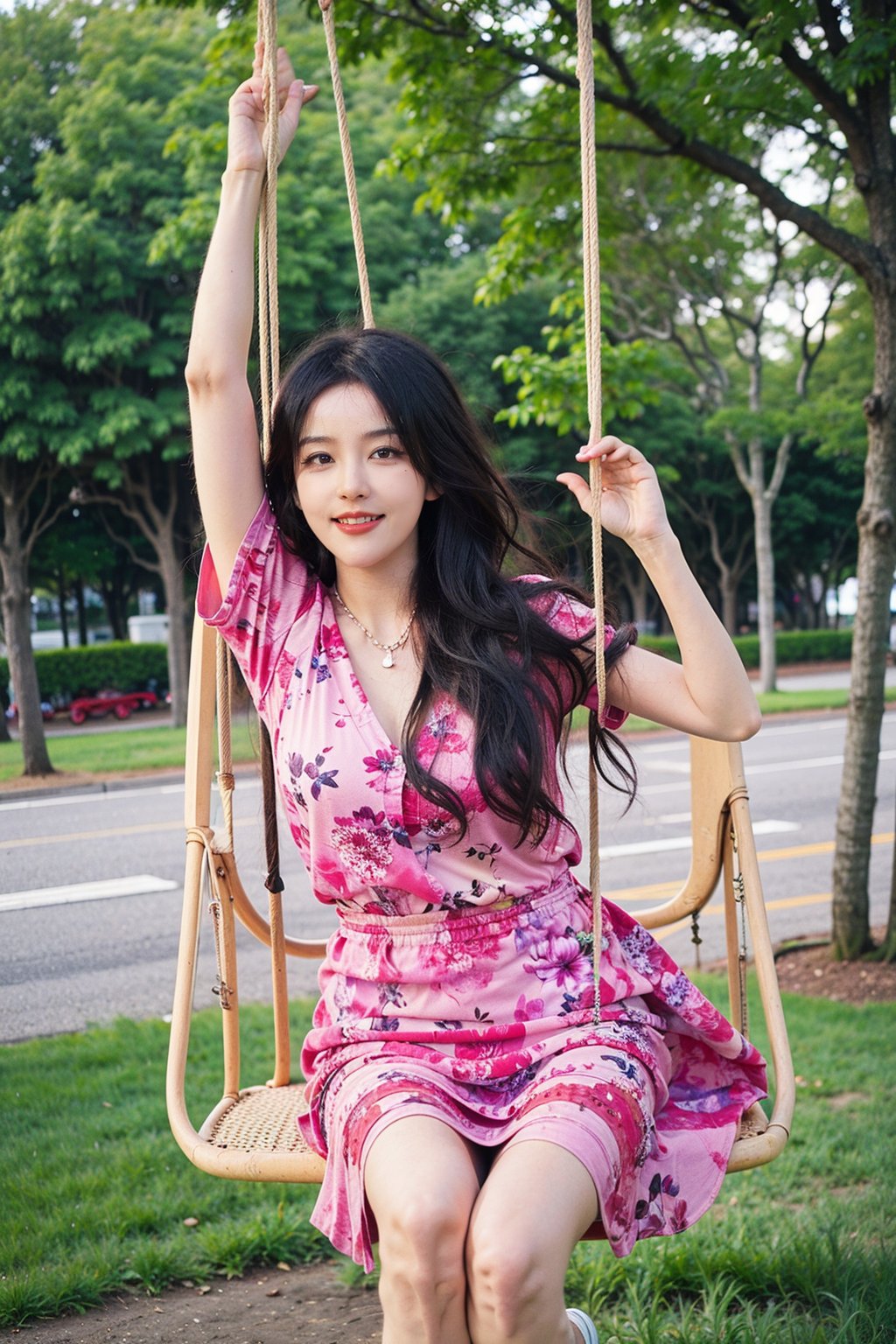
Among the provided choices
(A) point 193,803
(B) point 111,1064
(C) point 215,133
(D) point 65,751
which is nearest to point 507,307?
(D) point 65,751

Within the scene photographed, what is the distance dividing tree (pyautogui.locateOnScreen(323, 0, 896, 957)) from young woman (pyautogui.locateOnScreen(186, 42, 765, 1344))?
2.41 meters

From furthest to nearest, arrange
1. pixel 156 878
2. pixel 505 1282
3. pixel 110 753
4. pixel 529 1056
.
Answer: pixel 110 753
pixel 156 878
pixel 529 1056
pixel 505 1282

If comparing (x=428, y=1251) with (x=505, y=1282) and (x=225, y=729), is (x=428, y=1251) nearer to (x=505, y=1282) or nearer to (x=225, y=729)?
(x=505, y=1282)

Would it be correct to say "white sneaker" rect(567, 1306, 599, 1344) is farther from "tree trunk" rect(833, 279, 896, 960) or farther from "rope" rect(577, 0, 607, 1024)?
"tree trunk" rect(833, 279, 896, 960)

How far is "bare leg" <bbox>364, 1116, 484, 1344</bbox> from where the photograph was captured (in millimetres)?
1502

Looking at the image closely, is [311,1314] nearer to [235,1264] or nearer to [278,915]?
[235,1264]

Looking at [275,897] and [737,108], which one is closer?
[275,897]

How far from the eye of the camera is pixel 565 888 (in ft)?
6.34

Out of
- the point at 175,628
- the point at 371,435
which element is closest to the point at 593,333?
the point at 371,435

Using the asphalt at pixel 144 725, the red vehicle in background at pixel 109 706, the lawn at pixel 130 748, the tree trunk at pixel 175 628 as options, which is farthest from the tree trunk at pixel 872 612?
the red vehicle in background at pixel 109 706

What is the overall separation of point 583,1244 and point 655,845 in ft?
16.5

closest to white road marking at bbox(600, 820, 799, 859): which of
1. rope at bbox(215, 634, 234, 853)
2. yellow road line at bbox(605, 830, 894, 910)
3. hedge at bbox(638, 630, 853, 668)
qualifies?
yellow road line at bbox(605, 830, 894, 910)

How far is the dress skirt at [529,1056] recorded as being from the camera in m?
1.66

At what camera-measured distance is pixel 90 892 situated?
256 inches
